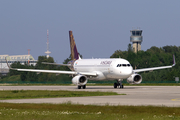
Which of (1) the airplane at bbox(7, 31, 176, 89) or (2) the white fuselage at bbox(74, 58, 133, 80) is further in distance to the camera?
(1) the airplane at bbox(7, 31, 176, 89)

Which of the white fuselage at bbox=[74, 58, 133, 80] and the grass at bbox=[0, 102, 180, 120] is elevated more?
the white fuselage at bbox=[74, 58, 133, 80]

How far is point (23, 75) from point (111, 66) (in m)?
60.1

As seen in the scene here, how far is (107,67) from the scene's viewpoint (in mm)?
59406

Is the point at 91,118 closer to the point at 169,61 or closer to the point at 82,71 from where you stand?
the point at 82,71

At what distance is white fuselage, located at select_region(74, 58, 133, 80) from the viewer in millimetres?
56906

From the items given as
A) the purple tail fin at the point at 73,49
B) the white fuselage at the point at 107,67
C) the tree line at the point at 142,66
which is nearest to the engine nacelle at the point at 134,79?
the white fuselage at the point at 107,67

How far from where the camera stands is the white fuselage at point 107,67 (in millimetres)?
56906

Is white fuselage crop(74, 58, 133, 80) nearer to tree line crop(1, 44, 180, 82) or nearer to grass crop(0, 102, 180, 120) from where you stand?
tree line crop(1, 44, 180, 82)

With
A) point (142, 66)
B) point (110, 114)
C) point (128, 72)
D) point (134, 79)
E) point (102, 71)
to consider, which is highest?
point (142, 66)

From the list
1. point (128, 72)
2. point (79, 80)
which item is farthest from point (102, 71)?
point (128, 72)

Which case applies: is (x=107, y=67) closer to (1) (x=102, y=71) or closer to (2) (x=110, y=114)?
(1) (x=102, y=71)

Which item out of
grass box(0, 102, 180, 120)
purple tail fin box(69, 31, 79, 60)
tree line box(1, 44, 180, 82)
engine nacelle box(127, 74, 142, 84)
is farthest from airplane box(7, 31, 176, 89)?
grass box(0, 102, 180, 120)

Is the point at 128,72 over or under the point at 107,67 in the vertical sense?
under

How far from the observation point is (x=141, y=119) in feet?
59.0
